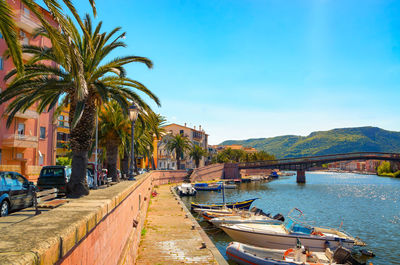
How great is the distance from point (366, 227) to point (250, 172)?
107531 millimetres

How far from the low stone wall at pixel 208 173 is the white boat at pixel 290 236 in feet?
175

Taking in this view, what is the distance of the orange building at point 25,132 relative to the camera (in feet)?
92.8

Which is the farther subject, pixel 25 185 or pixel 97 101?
pixel 97 101

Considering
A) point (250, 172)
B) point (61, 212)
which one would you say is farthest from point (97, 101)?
point (250, 172)

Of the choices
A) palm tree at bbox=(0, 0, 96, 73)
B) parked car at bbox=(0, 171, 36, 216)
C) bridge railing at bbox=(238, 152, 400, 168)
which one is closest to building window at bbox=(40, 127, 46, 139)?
parked car at bbox=(0, 171, 36, 216)

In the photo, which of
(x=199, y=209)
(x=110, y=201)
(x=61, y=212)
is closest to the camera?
(x=61, y=212)

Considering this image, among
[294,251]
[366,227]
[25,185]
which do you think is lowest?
[366,227]

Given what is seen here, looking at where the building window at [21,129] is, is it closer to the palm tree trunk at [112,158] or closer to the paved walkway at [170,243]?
the palm tree trunk at [112,158]

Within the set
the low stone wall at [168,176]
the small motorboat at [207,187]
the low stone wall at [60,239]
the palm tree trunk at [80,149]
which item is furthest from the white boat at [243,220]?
the small motorboat at [207,187]

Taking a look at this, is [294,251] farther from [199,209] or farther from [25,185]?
[199,209]

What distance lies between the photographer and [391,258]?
63.7 feet

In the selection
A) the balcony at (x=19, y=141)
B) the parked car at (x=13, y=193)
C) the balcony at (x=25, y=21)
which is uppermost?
the balcony at (x=25, y=21)

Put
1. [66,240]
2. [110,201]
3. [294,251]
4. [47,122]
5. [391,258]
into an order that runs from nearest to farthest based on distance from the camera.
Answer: [66,240] < [110,201] < [294,251] < [391,258] < [47,122]

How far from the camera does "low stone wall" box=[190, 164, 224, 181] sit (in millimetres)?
75500
